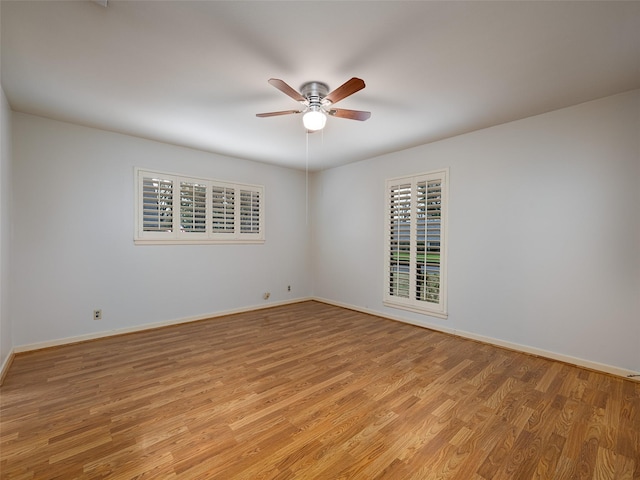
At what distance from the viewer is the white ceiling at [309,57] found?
1748 mm

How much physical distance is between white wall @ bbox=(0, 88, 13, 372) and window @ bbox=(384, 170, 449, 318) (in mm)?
4509

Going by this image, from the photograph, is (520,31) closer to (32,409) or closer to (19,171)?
(32,409)

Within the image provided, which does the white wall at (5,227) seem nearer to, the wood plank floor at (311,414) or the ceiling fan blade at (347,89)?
the wood plank floor at (311,414)

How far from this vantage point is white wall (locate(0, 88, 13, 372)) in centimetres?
267

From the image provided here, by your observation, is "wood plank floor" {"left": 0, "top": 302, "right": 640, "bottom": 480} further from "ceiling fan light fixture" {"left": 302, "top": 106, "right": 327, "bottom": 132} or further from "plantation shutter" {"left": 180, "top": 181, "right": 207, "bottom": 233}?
"ceiling fan light fixture" {"left": 302, "top": 106, "right": 327, "bottom": 132}

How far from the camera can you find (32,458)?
1.64m

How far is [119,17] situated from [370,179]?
12.6ft

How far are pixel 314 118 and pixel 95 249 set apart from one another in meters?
3.22

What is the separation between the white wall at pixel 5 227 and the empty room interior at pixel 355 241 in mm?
49

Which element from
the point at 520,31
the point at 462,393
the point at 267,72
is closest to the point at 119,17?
the point at 267,72

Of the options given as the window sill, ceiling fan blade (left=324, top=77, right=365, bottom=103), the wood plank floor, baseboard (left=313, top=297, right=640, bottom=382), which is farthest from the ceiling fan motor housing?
baseboard (left=313, top=297, right=640, bottom=382)

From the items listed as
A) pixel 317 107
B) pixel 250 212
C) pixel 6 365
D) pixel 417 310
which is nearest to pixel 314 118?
pixel 317 107

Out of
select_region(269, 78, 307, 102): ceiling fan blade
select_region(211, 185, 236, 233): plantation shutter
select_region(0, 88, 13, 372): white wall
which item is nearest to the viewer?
select_region(269, 78, 307, 102): ceiling fan blade

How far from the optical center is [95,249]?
11.9ft
